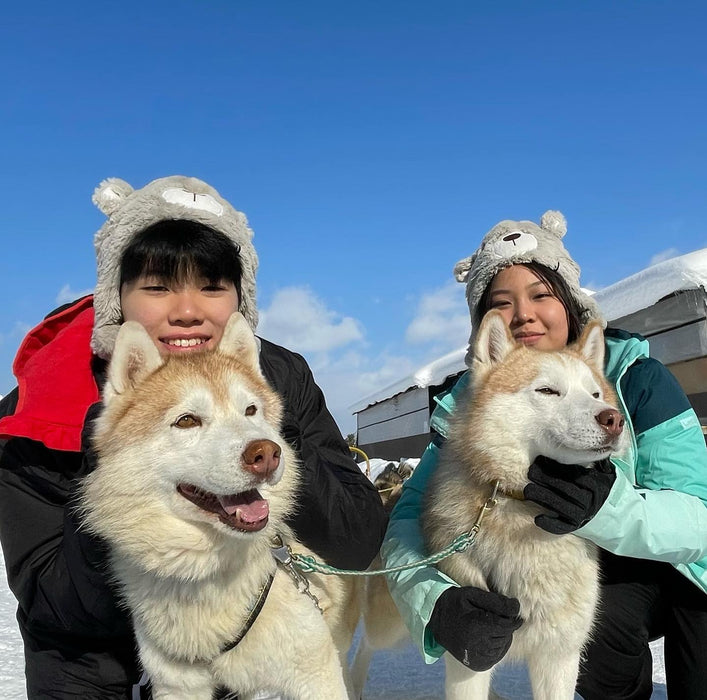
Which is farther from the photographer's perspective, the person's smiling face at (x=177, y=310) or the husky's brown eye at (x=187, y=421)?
the person's smiling face at (x=177, y=310)

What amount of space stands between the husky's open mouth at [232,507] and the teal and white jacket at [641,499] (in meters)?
0.74

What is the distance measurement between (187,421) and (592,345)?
1517 millimetres

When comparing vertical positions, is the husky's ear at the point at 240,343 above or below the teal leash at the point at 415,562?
above

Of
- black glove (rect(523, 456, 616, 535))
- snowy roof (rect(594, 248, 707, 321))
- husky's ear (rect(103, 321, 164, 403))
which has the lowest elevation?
black glove (rect(523, 456, 616, 535))

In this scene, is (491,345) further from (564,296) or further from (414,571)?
(414,571)

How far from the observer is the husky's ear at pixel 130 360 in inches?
68.3

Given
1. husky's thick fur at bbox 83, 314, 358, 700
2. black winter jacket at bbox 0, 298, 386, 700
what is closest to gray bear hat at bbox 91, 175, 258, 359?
black winter jacket at bbox 0, 298, 386, 700

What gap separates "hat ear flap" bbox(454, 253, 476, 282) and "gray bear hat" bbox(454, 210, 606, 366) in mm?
84

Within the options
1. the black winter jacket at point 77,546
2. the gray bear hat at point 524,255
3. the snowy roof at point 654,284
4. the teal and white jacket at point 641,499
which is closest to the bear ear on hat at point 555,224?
the gray bear hat at point 524,255

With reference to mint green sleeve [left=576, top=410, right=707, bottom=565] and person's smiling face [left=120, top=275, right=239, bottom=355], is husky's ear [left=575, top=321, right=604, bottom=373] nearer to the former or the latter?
mint green sleeve [left=576, top=410, right=707, bottom=565]

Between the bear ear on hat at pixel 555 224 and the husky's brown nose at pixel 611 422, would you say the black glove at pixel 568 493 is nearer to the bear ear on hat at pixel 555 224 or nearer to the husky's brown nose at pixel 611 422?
the husky's brown nose at pixel 611 422

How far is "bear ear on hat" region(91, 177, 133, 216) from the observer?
91.5 inches

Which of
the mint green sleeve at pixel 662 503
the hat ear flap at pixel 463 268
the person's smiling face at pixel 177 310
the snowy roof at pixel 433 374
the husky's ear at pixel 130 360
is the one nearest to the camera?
the husky's ear at pixel 130 360

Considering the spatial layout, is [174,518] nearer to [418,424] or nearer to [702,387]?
[702,387]
